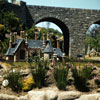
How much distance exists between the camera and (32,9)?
88.2 ft

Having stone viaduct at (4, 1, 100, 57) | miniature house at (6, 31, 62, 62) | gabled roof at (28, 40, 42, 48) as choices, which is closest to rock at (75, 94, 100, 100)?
miniature house at (6, 31, 62, 62)

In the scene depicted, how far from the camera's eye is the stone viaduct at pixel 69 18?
26875mm

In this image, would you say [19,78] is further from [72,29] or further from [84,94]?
[72,29]

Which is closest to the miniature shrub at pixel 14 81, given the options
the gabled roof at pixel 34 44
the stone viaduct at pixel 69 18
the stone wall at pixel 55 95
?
the stone wall at pixel 55 95

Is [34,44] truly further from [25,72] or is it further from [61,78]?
[61,78]

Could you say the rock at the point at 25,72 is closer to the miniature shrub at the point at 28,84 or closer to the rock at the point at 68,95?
the miniature shrub at the point at 28,84

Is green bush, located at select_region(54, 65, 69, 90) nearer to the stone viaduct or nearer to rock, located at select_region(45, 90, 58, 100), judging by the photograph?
rock, located at select_region(45, 90, 58, 100)

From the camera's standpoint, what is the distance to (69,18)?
27.9 meters

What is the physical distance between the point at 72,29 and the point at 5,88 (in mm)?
19501

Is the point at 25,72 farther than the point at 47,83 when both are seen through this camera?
Yes

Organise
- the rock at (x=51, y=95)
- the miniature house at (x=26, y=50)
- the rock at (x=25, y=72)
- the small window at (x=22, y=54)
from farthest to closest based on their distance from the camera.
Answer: the small window at (x=22, y=54) → the miniature house at (x=26, y=50) → the rock at (x=25, y=72) → the rock at (x=51, y=95)

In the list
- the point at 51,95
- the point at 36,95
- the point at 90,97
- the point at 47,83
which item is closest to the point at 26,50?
the point at 47,83

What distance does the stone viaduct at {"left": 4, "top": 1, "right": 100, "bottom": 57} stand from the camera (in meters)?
26.9

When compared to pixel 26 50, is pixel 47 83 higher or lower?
lower
